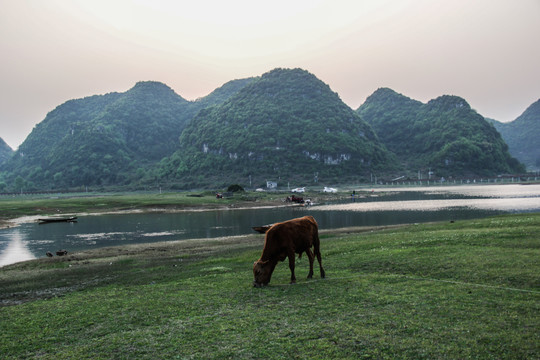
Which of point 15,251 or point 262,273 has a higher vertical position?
point 262,273

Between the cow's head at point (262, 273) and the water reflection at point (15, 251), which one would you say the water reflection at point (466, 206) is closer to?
the water reflection at point (15, 251)

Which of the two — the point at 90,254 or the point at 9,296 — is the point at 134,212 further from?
the point at 9,296

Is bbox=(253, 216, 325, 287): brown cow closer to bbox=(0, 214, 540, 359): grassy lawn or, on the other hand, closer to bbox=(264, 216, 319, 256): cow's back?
bbox=(264, 216, 319, 256): cow's back

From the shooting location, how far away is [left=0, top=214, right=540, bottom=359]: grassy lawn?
26.5ft

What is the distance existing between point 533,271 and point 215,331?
11176 mm

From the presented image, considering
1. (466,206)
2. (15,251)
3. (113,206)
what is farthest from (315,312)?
(113,206)

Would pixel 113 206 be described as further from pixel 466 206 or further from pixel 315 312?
pixel 315 312

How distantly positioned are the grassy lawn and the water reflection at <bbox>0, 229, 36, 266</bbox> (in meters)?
17.0

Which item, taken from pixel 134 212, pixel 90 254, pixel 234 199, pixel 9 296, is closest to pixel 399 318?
pixel 9 296

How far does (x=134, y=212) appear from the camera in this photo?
3211 inches

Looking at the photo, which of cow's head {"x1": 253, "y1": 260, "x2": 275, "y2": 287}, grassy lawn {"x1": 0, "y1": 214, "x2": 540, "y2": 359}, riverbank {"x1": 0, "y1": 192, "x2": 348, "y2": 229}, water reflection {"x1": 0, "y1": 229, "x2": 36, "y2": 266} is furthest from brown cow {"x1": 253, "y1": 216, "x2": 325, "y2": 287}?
riverbank {"x1": 0, "y1": 192, "x2": 348, "y2": 229}

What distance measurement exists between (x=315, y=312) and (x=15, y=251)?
39780 millimetres

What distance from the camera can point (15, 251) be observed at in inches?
1487

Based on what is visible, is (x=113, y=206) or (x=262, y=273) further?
(x=113, y=206)
